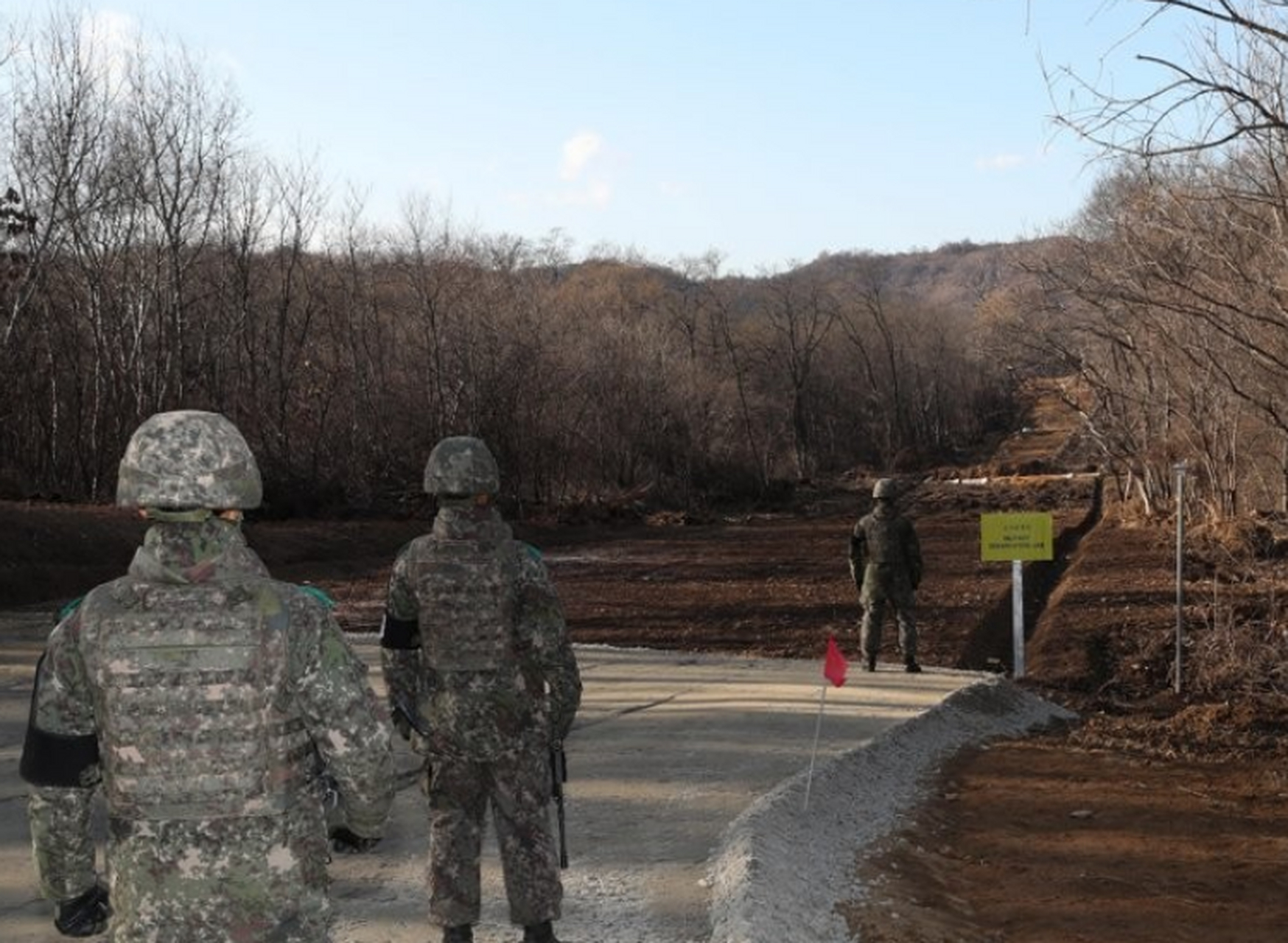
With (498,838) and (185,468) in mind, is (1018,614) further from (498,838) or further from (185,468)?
(185,468)

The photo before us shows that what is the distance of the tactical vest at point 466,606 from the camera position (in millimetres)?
4699

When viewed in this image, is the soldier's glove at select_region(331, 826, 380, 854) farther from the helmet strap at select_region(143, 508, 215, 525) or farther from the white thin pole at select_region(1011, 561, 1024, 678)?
the white thin pole at select_region(1011, 561, 1024, 678)

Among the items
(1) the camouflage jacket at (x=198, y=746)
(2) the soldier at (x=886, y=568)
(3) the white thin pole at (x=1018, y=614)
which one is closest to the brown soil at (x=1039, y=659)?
(3) the white thin pole at (x=1018, y=614)

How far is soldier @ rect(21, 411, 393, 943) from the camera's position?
9.48 feet

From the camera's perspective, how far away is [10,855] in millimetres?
6383

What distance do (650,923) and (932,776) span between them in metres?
4.13

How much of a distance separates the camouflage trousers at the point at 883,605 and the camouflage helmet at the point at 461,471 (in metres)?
7.61

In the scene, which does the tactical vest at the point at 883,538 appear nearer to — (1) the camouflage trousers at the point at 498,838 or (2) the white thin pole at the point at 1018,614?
(2) the white thin pole at the point at 1018,614

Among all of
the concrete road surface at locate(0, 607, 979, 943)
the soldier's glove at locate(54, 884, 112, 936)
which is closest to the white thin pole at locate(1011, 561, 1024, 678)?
the concrete road surface at locate(0, 607, 979, 943)

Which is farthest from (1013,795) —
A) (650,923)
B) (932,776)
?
(650,923)

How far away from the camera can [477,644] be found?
4.71 m

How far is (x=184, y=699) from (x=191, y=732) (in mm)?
81

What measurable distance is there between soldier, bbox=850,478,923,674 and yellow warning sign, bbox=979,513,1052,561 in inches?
29.8

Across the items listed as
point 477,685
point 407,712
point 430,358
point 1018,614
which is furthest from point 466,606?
point 430,358
